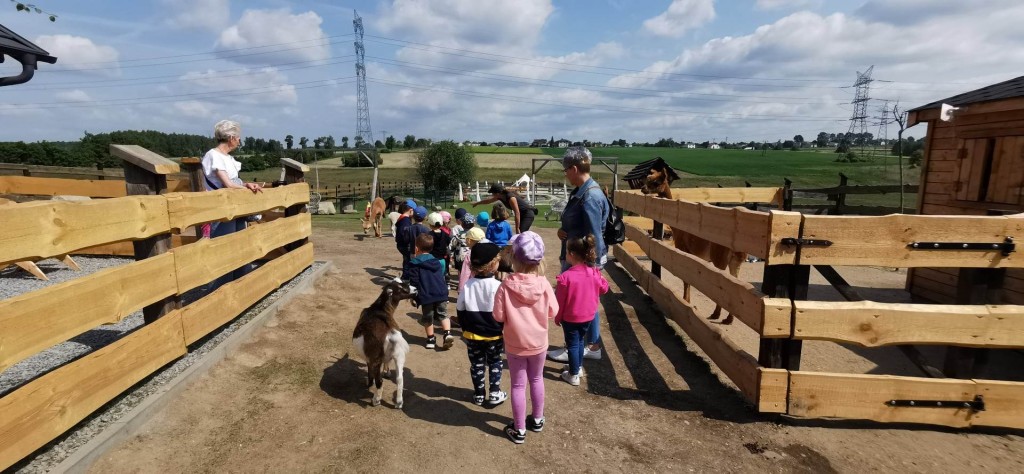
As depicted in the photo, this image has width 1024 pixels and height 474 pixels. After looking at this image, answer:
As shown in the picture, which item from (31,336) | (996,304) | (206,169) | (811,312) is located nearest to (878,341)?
(811,312)

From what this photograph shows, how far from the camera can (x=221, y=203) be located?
4957 millimetres

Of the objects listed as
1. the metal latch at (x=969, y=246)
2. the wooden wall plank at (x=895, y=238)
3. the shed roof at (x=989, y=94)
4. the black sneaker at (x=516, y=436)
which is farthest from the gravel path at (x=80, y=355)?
the shed roof at (x=989, y=94)

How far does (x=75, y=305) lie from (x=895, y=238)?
5.66 m

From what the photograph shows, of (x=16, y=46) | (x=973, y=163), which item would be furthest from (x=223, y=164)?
(x=973, y=163)

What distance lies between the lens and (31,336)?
2.74 metres

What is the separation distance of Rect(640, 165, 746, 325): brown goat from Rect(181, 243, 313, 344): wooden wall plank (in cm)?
550

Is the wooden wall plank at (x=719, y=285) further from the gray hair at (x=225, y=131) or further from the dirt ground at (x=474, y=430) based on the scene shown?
the gray hair at (x=225, y=131)

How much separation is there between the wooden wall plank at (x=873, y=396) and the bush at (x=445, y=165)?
50531 millimetres

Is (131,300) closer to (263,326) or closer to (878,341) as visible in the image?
(263,326)

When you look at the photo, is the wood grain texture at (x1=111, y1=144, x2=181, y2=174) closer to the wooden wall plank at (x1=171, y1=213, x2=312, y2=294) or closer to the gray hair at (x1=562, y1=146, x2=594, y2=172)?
the wooden wall plank at (x1=171, y1=213, x2=312, y2=294)

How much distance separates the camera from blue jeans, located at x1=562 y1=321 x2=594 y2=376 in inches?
177

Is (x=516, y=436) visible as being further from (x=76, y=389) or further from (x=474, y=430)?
(x=76, y=389)

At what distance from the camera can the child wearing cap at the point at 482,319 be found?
3.96 metres

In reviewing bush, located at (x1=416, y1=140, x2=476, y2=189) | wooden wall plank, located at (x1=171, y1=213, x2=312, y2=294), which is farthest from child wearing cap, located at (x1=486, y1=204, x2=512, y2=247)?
bush, located at (x1=416, y1=140, x2=476, y2=189)
